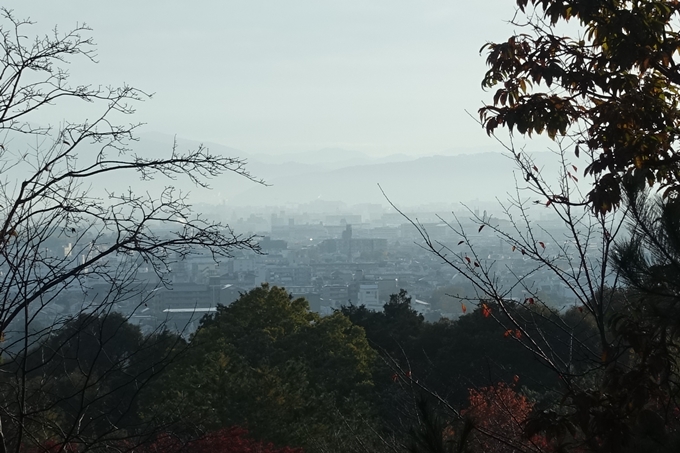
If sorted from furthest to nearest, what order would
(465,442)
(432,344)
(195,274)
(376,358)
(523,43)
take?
(195,274)
(432,344)
(376,358)
(523,43)
(465,442)

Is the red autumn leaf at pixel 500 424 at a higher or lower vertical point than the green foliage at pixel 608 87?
lower

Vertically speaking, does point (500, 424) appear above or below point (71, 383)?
below

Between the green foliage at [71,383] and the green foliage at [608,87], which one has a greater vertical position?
the green foliage at [608,87]

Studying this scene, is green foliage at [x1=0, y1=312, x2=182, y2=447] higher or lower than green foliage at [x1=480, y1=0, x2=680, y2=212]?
above

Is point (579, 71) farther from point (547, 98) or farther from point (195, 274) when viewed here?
point (195, 274)

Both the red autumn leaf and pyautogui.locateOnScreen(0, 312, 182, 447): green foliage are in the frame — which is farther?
the red autumn leaf

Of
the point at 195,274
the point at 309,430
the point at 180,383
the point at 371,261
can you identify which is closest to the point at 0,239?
the point at 309,430

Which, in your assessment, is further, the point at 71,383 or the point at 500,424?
the point at 500,424

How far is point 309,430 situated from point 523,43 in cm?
892

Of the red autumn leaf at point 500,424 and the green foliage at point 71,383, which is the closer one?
the green foliage at point 71,383

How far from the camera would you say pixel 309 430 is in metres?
11.5

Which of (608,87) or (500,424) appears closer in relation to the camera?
(608,87)

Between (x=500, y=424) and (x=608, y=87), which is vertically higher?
(x=608, y=87)

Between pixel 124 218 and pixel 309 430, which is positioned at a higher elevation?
pixel 124 218
